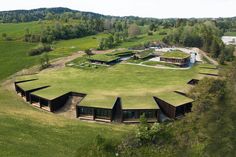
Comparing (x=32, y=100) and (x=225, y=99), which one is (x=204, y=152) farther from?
(x=32, y=100)

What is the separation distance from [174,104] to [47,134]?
2514cm

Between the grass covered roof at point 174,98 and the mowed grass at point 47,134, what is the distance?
437 inches

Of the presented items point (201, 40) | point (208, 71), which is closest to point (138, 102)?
point (208, 71)

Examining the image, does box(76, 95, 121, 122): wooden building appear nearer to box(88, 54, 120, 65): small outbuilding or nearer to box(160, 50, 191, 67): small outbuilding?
box(88, 54, 120, 65): small outbuilding

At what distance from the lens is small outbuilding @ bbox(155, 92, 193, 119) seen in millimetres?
51781

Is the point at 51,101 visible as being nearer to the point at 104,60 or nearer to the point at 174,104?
the point at 174,104

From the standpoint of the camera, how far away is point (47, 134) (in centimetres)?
4075

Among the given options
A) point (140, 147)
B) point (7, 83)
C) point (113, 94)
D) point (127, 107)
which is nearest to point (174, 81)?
point (113, 94)

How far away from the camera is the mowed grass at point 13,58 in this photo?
95.2m

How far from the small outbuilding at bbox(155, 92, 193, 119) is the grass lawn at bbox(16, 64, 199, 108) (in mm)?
3482

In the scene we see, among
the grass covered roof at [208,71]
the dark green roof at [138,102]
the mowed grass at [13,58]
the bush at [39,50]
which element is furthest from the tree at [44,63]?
the grass covered roof at [208,71]

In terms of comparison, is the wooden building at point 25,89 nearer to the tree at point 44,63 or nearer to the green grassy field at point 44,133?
the green grassy field at point 44,133

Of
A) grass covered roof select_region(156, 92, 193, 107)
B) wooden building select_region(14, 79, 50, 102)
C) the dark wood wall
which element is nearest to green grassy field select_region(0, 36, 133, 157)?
wooden building select_region(14, 79, 50, 102)

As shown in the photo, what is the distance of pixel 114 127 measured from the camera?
47344mm
